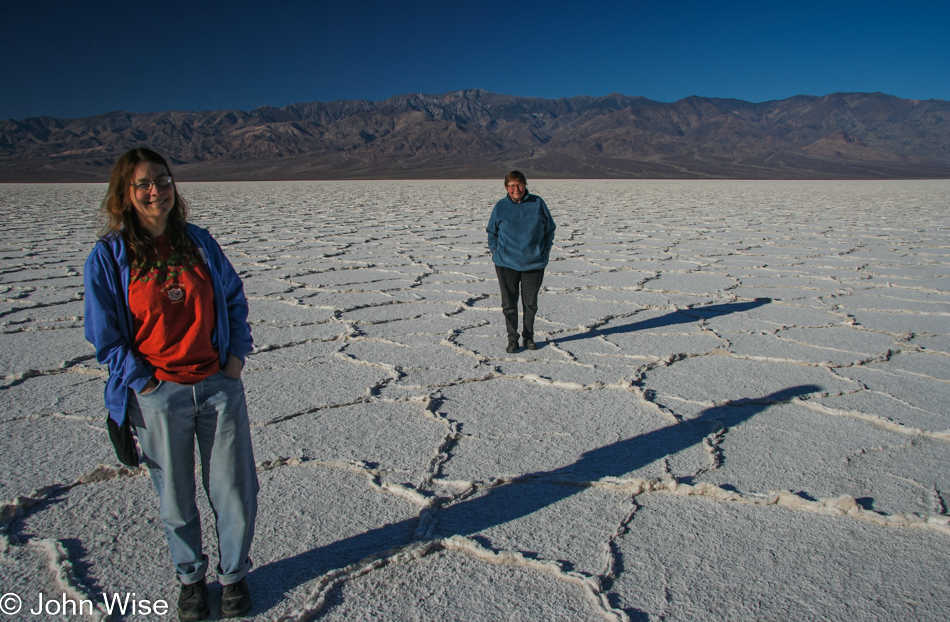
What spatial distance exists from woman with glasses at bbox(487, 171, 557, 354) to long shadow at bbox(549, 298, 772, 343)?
0.33m

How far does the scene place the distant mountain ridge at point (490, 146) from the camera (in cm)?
5925

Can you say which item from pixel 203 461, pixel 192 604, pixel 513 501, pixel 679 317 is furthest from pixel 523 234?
pixel 192 604

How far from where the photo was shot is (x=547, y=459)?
6.97 feet

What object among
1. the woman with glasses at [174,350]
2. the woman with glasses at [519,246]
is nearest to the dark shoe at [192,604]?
the woman with glasses at [174,350]

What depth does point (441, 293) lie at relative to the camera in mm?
4703

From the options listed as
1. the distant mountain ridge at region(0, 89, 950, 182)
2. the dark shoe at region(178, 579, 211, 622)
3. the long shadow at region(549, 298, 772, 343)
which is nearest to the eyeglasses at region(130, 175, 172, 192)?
the dark shoe at region(178, 579, 211, 622)

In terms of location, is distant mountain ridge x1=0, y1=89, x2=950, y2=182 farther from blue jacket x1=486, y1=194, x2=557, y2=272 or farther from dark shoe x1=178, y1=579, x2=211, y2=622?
dark shoe x1=178, y1=579, x2=211, y2=622

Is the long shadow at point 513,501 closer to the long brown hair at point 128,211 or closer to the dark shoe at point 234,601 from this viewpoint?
the dark shoe at point 234,601

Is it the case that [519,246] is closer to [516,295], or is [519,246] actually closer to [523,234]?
[523,234]

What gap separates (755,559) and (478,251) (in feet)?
17.9

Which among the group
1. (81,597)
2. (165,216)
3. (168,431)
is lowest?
(81,597)

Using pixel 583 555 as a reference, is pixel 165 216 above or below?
above

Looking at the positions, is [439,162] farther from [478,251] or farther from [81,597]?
[81,597]

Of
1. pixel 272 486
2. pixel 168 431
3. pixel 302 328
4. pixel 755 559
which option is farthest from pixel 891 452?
pixel 302 328
